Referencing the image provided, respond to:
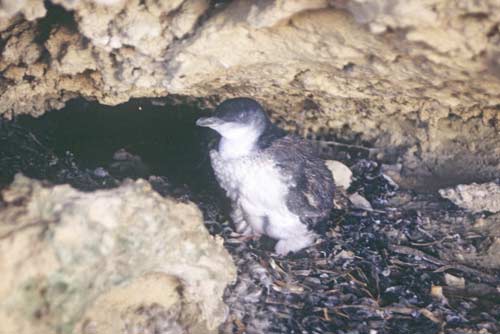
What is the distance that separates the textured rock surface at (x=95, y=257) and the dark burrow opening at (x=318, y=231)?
55cm

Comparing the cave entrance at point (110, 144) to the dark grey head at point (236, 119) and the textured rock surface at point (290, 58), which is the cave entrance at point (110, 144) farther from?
the dark grey head at point (236, 119)

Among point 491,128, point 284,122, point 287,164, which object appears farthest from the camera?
point 284,122

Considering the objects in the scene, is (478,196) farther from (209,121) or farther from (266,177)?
(209,121)

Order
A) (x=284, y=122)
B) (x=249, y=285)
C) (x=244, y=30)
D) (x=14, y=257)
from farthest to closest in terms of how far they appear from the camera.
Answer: (x=284, y=122), (x=249, y=285), (x=244, y=30), (x=14, y=257)

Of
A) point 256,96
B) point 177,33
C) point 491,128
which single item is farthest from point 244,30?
point 491,128

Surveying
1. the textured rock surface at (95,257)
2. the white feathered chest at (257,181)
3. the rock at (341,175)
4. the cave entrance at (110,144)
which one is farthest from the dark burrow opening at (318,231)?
the textured rock surface at (95,257)

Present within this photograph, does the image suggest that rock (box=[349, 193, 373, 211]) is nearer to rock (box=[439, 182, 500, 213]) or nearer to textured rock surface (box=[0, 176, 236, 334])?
rock (box=[439, 182, 500, 213])

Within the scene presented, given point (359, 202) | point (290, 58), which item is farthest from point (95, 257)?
point (359, 202)

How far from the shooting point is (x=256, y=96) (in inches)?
168

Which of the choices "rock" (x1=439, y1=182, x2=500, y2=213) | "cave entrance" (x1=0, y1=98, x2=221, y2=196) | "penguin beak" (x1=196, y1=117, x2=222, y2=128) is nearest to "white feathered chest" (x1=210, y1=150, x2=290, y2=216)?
"penguin beak" (x1=196, y1=117, x2=222, y2=128)

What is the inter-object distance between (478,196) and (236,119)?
2.02m

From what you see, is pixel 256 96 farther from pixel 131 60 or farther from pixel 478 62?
pixel 478 62

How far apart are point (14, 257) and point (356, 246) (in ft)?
8.04

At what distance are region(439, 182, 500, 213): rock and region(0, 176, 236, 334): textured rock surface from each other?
7.34 feet
